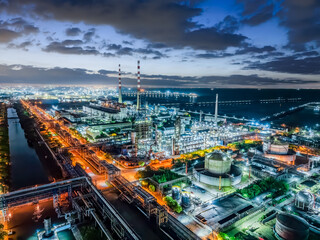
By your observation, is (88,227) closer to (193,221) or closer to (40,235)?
(40,235)

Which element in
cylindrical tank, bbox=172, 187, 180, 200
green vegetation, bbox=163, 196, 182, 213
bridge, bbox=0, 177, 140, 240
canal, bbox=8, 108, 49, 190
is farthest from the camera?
canal, bbox=8, 108, 49, 190

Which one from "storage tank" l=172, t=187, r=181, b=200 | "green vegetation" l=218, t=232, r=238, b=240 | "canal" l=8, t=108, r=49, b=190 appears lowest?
"canal" l=8, t=108, r=49, b=190

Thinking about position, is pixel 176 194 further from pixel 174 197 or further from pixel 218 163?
pixel 218 163

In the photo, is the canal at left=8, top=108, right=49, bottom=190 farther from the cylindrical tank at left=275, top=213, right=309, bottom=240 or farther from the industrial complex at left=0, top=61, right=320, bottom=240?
the cylindrical tank at left=275, top=213, right=309, bottom=240

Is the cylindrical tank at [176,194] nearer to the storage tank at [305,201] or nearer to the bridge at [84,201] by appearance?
the bridge at [84,201]

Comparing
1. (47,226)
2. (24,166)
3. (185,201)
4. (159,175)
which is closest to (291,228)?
(185,201)

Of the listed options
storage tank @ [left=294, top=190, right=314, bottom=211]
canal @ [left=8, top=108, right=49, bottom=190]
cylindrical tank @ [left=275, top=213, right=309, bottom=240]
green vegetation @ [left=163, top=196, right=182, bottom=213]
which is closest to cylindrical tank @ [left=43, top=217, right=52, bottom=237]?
green vegetation @ [left=163, top=196, right=182, bottom=213]

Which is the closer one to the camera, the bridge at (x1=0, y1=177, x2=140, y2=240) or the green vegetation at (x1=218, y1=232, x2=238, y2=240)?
the green vegetation at (x1=218, y1=232, x2=238, y2=240)
